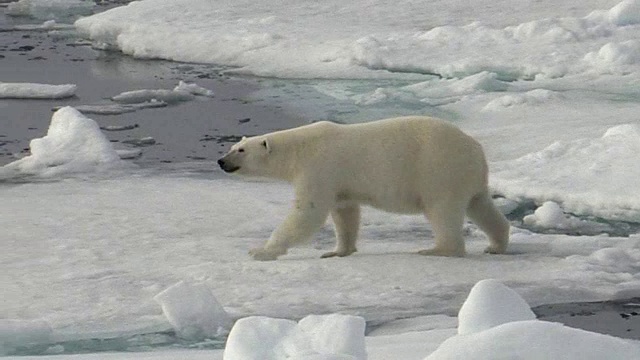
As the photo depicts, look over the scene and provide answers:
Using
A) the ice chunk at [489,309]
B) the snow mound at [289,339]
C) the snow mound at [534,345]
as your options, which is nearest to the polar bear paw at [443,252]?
the ice chunk at [489,309]

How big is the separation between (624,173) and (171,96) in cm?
463

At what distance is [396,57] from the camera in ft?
35.4

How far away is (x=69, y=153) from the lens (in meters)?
7.60

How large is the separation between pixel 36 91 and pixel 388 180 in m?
5.98

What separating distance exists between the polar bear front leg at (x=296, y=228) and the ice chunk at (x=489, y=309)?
6.97 ft

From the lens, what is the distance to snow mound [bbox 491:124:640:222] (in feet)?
19.7

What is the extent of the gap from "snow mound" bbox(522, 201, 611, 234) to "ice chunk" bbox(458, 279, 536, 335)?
274 cm

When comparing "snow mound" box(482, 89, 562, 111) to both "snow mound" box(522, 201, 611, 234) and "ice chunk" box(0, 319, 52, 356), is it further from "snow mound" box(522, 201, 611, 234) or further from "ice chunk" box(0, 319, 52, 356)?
"ice chunk" box(0, 319, 52, 356)

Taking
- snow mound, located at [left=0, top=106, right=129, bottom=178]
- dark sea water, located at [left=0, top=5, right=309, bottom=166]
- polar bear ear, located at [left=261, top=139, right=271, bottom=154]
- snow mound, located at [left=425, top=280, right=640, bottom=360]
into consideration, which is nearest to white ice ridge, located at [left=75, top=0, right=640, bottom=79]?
dark sea water, located at [left=0, top=5, right=309, bottom=166]

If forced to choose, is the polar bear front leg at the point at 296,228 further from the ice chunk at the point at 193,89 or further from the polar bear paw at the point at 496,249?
the ice chunk at the point at 193,89

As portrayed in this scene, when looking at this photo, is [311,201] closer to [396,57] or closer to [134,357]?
[134,357]

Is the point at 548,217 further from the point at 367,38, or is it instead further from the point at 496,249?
the point at 367,38

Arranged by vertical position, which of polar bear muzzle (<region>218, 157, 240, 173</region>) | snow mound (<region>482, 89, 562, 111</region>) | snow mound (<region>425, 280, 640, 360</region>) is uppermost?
snow mound (<region>425, 280, 640, 360</region>)

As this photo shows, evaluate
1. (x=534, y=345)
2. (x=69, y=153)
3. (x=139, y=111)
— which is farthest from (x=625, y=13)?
(x=534, y=345)
